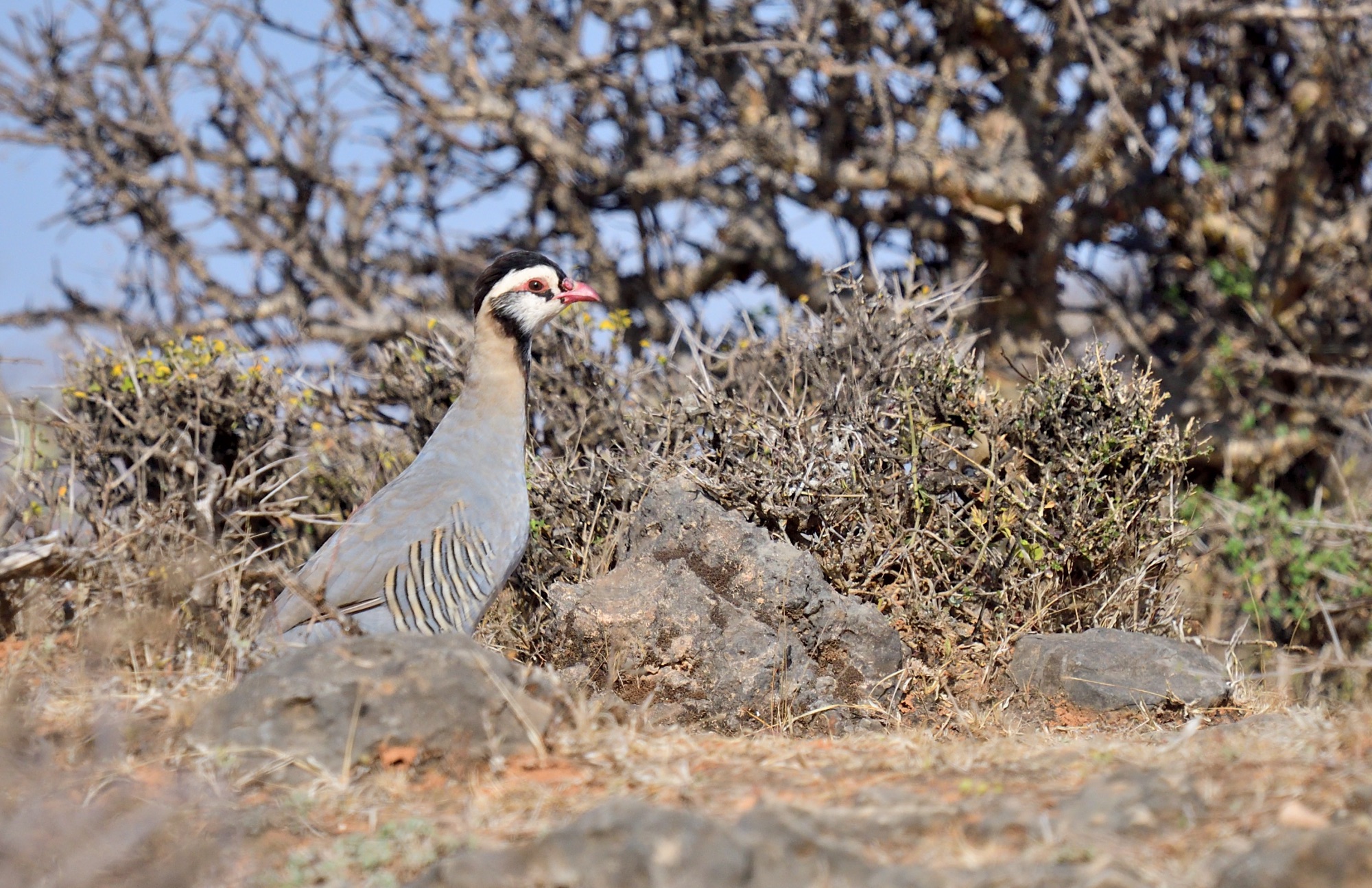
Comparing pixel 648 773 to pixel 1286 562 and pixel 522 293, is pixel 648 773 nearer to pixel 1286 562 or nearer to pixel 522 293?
pixel 522 293

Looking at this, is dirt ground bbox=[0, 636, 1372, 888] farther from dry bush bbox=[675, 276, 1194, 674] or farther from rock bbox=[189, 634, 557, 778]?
dry bush bbox=[675, 276, 1194, 674]

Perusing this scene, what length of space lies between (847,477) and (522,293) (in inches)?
75.2

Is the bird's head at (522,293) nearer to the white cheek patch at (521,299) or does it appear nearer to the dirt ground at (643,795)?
the white cheek patch at (521,299)

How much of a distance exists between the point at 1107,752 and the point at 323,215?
34.3 ft

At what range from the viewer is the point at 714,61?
1123 centimetres

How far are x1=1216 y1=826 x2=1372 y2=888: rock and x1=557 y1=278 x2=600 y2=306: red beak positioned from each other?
4.28m

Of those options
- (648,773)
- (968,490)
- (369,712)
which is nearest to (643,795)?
(648,773)

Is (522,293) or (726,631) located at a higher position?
(522,293)

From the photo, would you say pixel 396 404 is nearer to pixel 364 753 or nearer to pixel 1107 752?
pixel 364 753

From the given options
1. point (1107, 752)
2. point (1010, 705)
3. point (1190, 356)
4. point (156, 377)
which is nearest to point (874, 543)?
point (1010, 705)

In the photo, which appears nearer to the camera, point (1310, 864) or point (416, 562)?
point (1310, 864)

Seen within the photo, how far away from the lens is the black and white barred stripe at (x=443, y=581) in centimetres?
531

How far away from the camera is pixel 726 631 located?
588cm

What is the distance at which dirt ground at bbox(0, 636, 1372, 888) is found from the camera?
3117mm
